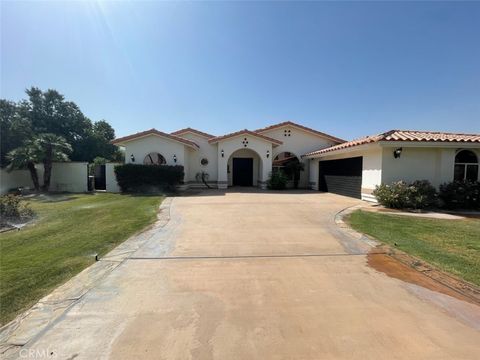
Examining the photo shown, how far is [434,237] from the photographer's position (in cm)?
695

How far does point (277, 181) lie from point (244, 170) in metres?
4.15

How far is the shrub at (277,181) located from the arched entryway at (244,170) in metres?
3.00

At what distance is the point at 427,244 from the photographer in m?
6.29

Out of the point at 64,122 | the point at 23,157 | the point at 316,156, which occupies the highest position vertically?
the point at 64,122

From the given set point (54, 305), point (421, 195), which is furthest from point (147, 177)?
point (421, 195)

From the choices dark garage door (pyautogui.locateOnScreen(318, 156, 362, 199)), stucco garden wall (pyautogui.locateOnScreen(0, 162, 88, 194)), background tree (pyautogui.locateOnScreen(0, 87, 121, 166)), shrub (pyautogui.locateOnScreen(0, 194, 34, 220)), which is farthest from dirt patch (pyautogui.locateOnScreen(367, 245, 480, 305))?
background tree (pyautogui.locateOnScreen(0, 87, 121, 166))

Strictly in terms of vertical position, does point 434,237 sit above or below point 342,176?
below

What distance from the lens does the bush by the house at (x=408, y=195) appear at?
11461 mm

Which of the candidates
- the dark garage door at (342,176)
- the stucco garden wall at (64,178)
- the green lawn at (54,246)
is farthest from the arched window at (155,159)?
the dark garage door at (342,176)

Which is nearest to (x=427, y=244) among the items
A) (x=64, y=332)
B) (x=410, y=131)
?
(x=64, y=332)

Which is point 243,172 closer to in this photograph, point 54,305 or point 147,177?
point 147,177

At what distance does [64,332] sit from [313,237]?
210 inches

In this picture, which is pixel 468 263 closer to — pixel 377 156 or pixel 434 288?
pixel 434 288

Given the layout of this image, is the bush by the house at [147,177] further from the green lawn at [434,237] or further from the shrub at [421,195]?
the shrub at [421,195]
